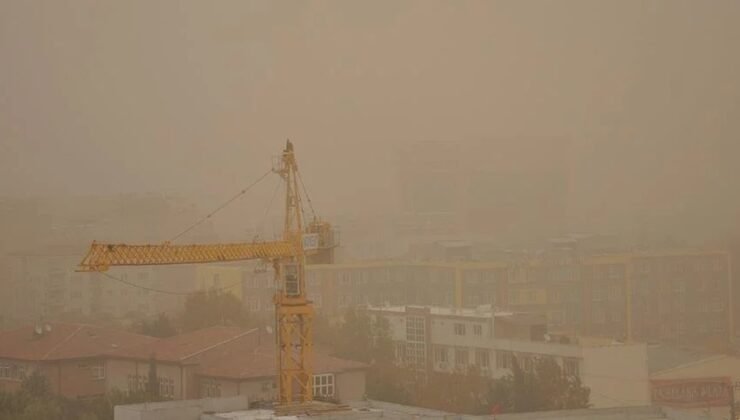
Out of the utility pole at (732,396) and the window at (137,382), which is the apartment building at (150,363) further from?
the utility pole at (732,396)

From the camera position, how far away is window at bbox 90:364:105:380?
22578 millimetres

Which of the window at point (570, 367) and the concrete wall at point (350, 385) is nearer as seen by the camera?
the concrete wall at point (350, 385)

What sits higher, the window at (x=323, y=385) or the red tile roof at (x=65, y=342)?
the red tile roof at (x=65, y=342)

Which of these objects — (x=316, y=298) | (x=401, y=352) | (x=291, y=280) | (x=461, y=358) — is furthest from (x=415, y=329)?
(x=291, y=280)

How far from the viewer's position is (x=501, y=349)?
79.5 feet

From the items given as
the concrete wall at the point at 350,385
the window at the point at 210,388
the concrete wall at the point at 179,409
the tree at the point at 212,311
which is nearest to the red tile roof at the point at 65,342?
the window at the point at 210,388

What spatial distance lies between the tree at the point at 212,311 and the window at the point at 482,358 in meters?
3.08

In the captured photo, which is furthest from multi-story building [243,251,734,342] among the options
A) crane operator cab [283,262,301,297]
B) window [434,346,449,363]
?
crane operator cab [283,262,301,297]

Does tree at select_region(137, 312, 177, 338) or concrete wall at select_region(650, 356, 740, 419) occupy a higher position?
tree at select_region(137, 312, 177, 338)

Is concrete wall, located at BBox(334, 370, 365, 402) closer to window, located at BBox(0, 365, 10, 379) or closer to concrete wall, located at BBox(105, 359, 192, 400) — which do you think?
concrete wall, located at BBox(105, 359, 192, 400)

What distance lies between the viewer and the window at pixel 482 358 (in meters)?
24.1

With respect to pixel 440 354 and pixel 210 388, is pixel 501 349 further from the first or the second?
pixel 210 388

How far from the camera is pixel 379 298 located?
1056 inches

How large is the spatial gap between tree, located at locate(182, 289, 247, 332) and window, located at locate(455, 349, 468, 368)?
109 inches
